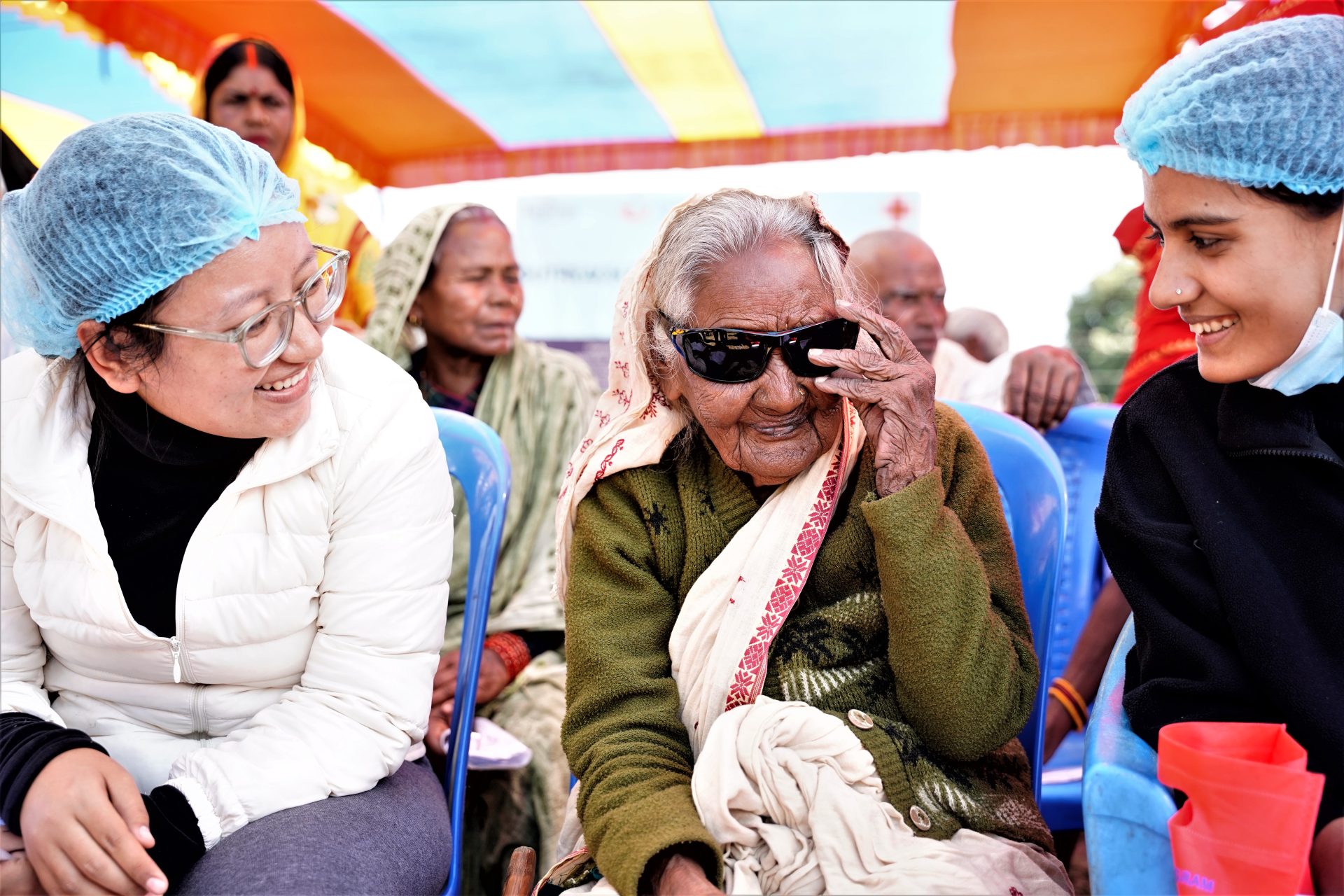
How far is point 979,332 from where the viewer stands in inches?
232

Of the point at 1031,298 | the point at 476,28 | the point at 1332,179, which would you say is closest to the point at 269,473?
the point at 1332,179

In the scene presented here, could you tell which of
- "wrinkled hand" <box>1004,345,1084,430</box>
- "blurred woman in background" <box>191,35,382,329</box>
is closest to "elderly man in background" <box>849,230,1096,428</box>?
"wrinkled hand" <box>1004,345,1084,430</box>

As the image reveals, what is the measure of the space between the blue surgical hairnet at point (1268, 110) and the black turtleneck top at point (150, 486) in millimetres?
1752

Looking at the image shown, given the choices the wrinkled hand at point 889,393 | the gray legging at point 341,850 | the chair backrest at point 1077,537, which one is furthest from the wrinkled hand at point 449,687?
the chair backrest at point 1077,537

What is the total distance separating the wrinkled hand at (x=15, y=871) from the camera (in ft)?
5.94

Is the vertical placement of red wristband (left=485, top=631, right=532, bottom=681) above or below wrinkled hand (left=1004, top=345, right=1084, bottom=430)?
below

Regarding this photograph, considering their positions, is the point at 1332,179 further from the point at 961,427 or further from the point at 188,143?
the point at 188,143

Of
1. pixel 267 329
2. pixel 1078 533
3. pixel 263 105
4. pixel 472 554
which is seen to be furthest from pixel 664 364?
pixel 263 105

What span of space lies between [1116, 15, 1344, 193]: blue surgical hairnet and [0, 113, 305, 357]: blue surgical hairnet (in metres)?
1.59

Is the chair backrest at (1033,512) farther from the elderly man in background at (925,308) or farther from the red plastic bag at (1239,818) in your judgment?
the elderly man in background at (925,308)

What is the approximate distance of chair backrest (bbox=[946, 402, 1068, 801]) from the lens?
2.20m

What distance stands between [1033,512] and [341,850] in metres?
1.54

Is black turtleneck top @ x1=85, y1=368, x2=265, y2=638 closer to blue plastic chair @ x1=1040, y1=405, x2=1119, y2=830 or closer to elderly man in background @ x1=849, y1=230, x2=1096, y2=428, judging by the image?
blue plastic chair @ x1=1040, y1=405, x2=1119, y2=830

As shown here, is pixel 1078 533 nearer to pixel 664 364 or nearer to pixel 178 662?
pixel 664 364
